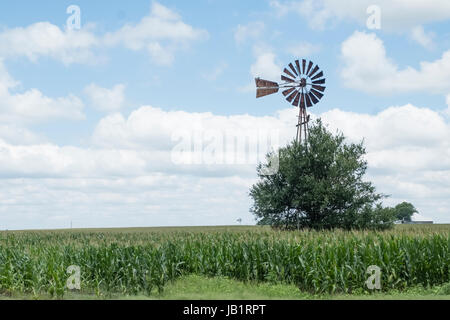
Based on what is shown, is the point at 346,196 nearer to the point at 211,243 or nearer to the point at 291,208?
the point at 291,208

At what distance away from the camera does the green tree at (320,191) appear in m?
38.7

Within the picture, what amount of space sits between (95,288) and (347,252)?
1131 centimetres

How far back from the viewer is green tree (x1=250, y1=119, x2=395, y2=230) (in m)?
38.7

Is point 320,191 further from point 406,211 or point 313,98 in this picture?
point 406,211

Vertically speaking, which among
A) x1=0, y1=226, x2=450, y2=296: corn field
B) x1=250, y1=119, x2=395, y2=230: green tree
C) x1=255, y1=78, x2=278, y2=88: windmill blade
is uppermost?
x1=255, y1=78, x2=278, y2=88: windmill blade

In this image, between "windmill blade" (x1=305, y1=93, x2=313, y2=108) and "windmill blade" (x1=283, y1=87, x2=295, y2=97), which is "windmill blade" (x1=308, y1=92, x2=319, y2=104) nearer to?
"windmill blade" (x1=305, y1=93, x2=313, y2=108)

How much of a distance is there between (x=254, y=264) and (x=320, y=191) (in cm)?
1731

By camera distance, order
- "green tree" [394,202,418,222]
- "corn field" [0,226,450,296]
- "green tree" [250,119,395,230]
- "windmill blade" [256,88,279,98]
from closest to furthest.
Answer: "corn field" [0,226,450,296]
"green tree" [250,119,395,230]
"windmill blade" [256,88,279,98]
"green tree" [394,202,418,222]

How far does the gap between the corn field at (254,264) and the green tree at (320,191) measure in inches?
570

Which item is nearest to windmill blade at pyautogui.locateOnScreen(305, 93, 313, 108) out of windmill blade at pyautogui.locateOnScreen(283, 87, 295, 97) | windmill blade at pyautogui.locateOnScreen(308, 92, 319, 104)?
windmill blade at pyautogui.locateOnScreen(308, 92, 319, 104)

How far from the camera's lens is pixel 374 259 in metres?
20.6

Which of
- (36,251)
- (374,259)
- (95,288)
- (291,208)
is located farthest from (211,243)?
(291,208)

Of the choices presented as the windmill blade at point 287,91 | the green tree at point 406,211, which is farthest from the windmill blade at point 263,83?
the green tree at point 406,211

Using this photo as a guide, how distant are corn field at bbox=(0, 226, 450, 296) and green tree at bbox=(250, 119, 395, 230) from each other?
14.5 m
